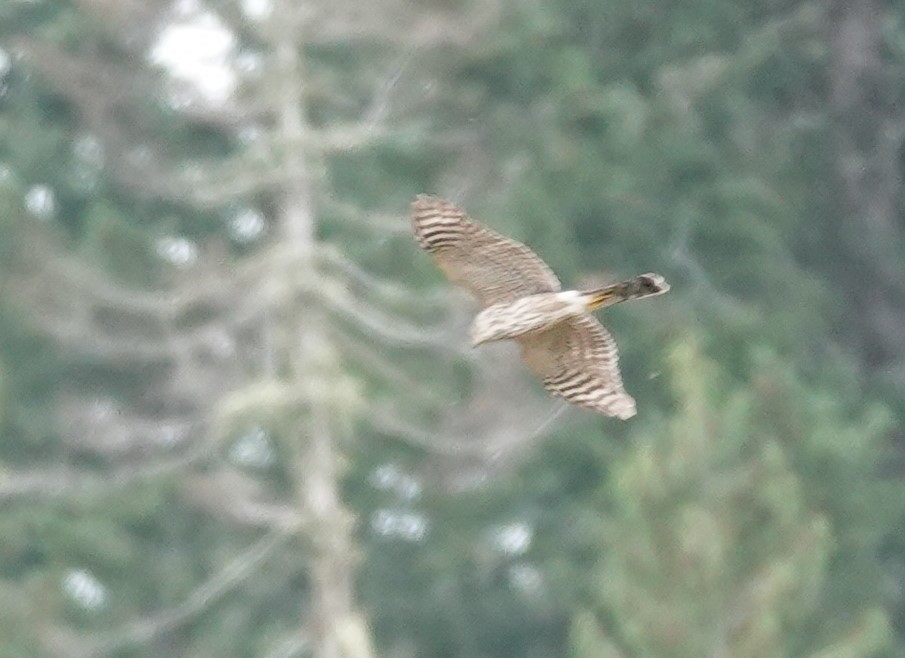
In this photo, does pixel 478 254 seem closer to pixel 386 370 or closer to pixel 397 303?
pixel 386 370

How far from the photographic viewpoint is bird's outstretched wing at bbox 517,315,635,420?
8.98 meters

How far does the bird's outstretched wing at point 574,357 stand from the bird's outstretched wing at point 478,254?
15 centimetres

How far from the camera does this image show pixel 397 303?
21703mm

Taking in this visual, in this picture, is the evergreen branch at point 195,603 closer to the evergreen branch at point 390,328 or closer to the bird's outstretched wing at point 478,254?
the evergreen branch at point 390,328

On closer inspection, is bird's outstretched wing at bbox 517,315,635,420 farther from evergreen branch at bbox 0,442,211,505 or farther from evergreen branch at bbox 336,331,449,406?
evergreen branch at bbox 0,442,211,505

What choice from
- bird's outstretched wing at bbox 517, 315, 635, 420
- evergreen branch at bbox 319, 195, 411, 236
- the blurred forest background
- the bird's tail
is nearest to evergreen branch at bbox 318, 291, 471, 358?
the blurred forest background

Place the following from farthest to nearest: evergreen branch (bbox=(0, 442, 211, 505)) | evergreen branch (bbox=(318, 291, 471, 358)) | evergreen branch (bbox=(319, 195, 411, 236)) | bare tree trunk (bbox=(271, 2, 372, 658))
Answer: evergreen branch (bbox=(0, 442, 211, 505)) < evergreen branch (bbox=(319, 195, 411, 236)) < evergreen branch (bbox=(318, 291, 471, 358)) < bare tree trunk (bbox=(271, 2, 372, 658))

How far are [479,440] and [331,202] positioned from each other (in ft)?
7.61

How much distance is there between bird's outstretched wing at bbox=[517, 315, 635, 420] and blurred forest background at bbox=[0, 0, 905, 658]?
989cm

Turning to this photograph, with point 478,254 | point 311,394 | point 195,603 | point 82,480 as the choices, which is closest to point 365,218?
point 311,394

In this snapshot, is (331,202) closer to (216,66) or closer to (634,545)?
(216,66)

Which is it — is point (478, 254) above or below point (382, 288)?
below

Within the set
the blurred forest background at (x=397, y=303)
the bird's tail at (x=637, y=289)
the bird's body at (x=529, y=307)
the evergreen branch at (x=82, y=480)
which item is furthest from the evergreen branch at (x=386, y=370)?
the bird's tail at (x=637, y=289)

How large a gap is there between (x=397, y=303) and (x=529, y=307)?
13085 mm
